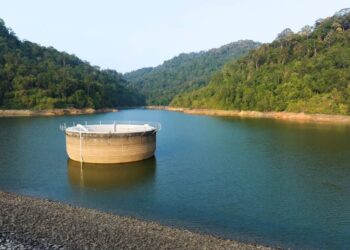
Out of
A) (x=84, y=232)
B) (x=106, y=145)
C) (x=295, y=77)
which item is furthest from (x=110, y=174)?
(x=295, y=77)

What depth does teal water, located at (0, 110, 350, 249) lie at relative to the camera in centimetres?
2206

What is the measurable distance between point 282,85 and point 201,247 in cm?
11519

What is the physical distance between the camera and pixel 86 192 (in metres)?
29.0

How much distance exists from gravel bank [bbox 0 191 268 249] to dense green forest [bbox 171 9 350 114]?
91.8m

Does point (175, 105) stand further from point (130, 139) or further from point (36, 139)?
point (130, 139)

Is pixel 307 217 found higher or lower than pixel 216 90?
lower

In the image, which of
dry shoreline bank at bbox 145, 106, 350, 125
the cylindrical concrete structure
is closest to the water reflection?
the cylindrical concrete structure

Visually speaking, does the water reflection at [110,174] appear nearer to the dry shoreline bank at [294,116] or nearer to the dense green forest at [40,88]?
the dry shoreline bank at [294,116]

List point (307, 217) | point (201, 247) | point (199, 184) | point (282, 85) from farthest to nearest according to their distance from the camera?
point (282, 85) < point (199, 184) < point (307, 217) < point (201, 247)

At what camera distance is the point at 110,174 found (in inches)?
1341

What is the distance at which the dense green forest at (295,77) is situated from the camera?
10919cm

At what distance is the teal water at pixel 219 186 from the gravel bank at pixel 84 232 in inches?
94.5

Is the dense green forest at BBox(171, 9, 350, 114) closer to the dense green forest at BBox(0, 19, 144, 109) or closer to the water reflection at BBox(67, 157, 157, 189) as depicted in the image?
the dense green forest at BBox(0, 19, 144, 109)

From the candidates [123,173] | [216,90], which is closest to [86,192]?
[123,173]
